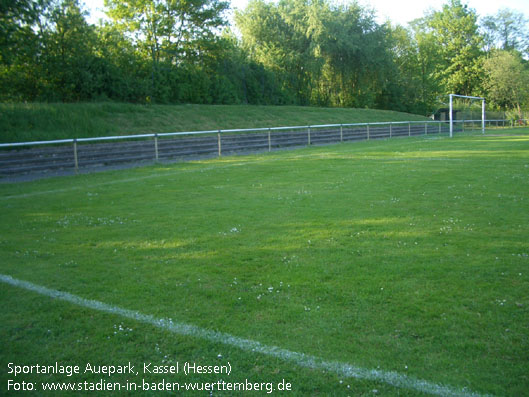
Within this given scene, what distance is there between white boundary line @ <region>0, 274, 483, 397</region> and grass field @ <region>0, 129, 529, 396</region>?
2cm

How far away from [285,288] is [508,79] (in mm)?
63043

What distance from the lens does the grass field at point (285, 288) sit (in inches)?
128

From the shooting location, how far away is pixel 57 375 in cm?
322

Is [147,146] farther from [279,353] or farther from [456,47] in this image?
[456,47]

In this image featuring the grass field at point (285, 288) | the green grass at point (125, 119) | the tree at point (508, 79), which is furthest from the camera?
the tree at point (508, 79)

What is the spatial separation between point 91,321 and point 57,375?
83 cm

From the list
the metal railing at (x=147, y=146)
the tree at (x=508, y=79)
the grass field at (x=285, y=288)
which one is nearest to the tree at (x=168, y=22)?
the metal railing at (x=147, y=146)

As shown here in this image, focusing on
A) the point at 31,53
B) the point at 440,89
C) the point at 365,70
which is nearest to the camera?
the point at 31,53

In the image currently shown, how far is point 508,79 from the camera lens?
57562mm

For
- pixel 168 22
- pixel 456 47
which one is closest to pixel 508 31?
pixel 456 47

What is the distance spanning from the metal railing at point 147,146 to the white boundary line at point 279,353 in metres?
10.3

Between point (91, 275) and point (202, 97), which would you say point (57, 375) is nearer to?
point (91, 275)

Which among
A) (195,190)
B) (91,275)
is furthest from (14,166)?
(91,275)

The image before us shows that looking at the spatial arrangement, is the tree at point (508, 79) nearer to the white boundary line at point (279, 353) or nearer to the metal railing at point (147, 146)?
the metal railing at point (147, 146)
